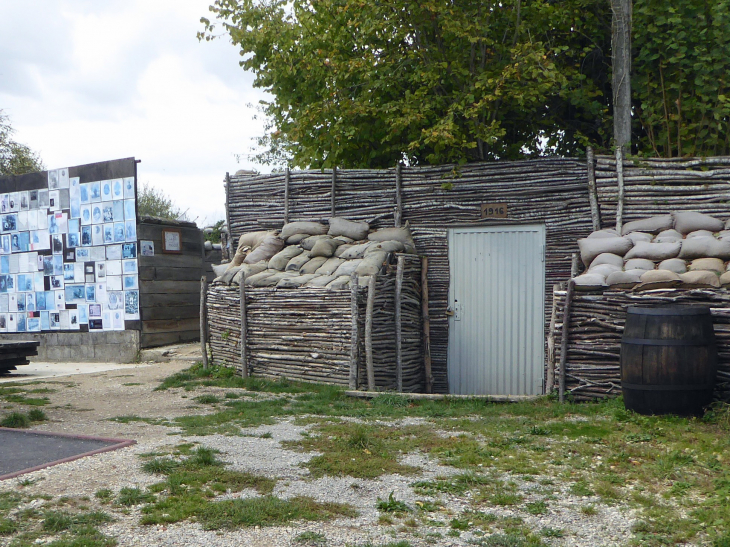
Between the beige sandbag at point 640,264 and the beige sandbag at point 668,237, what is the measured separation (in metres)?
0.40

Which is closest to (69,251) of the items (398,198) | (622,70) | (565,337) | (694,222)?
(398,198)

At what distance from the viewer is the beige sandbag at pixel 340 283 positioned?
8.77 meters

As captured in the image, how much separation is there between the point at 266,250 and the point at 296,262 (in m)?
0.78

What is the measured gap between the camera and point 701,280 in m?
7.03

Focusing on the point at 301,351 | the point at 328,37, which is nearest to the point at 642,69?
the point at 328,37

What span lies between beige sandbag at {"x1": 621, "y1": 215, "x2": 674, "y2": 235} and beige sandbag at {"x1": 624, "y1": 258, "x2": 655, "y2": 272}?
0.79 meters

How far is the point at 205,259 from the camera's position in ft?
47.1

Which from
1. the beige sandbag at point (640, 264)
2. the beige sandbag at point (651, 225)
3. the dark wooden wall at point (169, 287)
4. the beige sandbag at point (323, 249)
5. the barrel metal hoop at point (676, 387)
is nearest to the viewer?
the barrel metal hoop at point (676, 387)

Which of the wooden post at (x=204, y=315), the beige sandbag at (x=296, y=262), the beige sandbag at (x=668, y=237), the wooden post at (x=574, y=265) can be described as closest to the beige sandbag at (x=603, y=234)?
the wooden post at (x=574, y=265)

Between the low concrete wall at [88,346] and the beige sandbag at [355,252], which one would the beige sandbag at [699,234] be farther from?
the low concrete wall at [88,346]

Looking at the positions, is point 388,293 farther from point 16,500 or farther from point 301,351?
point 16,500

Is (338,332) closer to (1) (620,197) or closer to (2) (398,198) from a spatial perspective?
(2) (398,198)

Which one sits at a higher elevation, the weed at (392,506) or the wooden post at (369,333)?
the wooden post at (369,333)

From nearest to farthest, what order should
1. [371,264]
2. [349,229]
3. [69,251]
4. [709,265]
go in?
[709,265] < [371,264] < [349,229] < [69,251]
